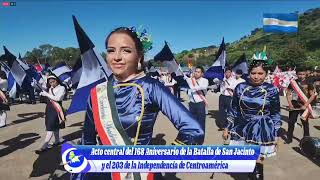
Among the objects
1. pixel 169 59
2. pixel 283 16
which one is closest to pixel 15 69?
pixel 169 59

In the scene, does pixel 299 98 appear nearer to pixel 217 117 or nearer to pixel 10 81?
pixel 217 117

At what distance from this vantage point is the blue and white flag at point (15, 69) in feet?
50.4

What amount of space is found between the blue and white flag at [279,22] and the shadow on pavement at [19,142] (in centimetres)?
848

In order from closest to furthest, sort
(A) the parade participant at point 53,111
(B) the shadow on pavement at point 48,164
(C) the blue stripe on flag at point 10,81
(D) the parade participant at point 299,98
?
1. (B) the shadow on pavement at point 48,164
2. (A) the parade participant at point 53,111
3. (D) the parade participant at point 299,98
4. (C) the blue stripe on flag at point 10,81

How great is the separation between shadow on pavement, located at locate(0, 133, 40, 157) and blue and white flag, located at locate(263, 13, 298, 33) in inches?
334

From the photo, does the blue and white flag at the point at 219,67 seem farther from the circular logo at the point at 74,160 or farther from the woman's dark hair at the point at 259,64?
the circular logo at the point at 74,160

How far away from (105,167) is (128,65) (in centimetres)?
71

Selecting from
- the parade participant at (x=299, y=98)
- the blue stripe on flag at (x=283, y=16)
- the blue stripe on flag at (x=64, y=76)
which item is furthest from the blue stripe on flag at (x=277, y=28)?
the blue stripe on flag at (x=64, y=76)

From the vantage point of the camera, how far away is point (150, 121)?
8.78 feet

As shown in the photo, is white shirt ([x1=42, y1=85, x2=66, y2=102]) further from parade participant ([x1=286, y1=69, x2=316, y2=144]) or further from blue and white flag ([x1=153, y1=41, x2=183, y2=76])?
parade participant ([x1=286, y1=69, x2=316, y2=144])

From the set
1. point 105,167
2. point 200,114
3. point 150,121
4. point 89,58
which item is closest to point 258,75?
point 89,58

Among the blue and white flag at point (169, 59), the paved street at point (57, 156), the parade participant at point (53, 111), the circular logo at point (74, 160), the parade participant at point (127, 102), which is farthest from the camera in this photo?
the blue and white flag at point (169, 59)

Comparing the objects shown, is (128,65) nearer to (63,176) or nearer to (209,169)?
(209,169)

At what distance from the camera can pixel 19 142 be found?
34.5 feet
